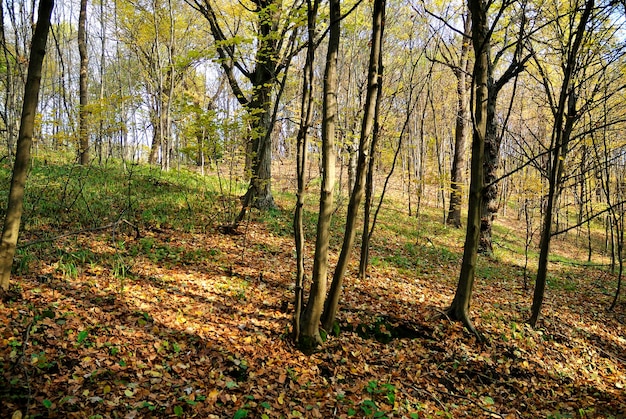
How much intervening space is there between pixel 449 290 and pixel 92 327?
592 centimetres

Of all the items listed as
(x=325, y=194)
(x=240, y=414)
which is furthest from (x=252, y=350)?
(x=325, y=194)

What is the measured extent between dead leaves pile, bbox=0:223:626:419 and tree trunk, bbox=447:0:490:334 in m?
0.49

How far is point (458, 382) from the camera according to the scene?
4.35 m

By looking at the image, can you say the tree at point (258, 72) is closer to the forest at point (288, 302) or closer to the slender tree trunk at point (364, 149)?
the forest at point (288, 302)

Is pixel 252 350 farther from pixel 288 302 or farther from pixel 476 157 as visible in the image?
pixel 476 157

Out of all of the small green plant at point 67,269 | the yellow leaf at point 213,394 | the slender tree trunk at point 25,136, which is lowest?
the yellow leaf at point 213,394

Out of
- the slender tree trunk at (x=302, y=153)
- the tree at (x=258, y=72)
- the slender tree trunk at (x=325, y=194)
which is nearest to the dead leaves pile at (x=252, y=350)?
the slender tree trunk at (x=325, y=194)

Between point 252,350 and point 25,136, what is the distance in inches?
128

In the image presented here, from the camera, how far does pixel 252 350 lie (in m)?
4.14

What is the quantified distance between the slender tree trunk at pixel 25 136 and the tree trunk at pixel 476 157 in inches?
201

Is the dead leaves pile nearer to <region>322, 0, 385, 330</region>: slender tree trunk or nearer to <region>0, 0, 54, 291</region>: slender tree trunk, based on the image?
<region>322, 0, 385, 330</region>: slender tree trunk

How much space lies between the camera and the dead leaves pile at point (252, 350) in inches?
123

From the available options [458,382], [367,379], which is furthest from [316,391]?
[458,382]

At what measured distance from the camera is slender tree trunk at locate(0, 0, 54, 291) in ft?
11.1
